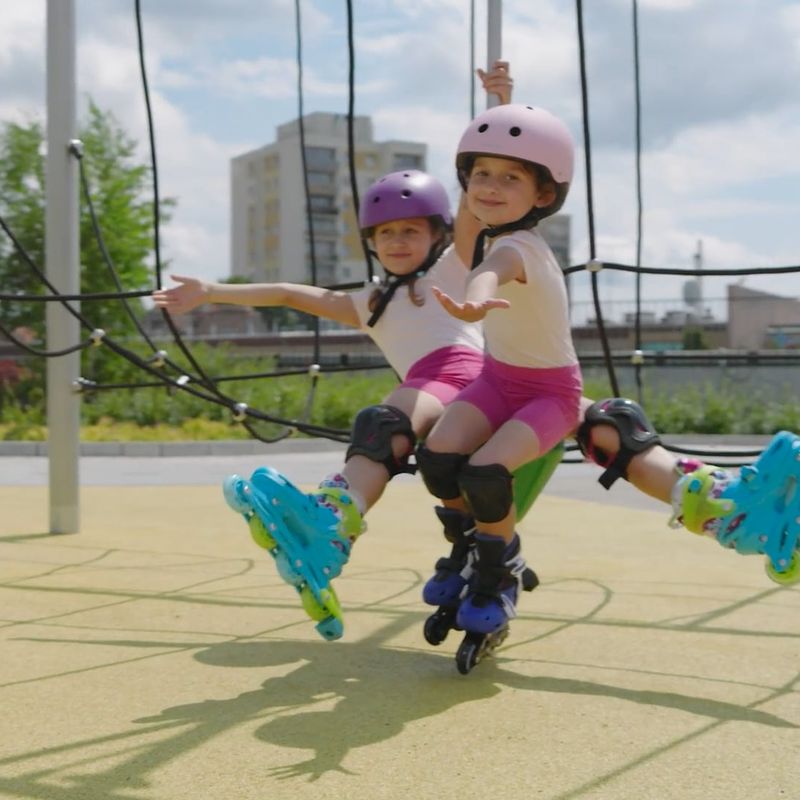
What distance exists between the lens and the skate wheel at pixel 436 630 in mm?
2873

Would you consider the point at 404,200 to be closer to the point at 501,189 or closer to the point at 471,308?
the point at 501,189

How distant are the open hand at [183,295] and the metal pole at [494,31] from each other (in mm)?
1356

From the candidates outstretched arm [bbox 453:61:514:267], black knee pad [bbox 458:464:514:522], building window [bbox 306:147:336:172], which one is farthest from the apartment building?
black knee pad [bbox 458:464:514:522]

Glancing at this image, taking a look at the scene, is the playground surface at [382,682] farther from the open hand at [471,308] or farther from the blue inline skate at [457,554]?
the open hand at [471,308]

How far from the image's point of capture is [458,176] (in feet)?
9.44

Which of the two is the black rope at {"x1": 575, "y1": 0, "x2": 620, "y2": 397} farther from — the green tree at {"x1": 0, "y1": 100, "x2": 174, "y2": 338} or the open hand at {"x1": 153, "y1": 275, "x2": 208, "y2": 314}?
the green tree at {"x1": 0, "y1": 100, "x2": 174, "y2": 338}

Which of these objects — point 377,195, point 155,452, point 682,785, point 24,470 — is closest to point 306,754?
point 682,785

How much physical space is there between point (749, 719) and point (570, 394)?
83 centimetres

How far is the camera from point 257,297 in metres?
3.05

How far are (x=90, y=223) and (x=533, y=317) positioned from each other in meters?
13.3

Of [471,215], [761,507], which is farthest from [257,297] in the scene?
[761,507]

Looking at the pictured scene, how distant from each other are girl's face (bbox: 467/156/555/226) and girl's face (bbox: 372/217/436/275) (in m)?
0.39

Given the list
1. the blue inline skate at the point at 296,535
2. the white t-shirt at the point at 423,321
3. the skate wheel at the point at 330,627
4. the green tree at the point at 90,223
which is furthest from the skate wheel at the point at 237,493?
the green tree at the point at 90,223

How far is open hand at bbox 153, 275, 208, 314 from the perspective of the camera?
9.56ft
